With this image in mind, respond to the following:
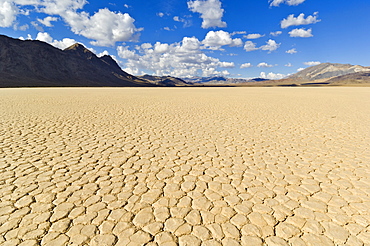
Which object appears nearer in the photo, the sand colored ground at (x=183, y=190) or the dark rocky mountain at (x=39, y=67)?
the sand colored ground at (x=183, y=190)

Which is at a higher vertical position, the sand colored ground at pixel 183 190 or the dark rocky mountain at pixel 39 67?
the dark rocky mountain at pixel 39 67

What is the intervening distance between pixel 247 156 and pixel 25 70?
87980 mm

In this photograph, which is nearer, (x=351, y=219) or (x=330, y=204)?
(x=351, y=219)

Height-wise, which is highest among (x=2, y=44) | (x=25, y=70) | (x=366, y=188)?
(x=2, y=44)

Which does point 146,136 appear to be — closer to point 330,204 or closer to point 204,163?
point 204,163

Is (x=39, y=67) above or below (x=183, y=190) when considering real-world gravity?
above

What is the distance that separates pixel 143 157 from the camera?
4215 millimetres

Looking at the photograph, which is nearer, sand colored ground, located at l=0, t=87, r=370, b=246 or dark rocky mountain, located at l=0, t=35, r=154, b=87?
sand colored ground, located at l=0, t=87, r=370, b=246

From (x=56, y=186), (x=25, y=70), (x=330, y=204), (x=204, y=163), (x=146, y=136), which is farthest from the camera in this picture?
(x=25, y=70)

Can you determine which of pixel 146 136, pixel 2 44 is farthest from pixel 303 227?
pixel 2 44

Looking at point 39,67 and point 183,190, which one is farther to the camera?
point 39,67

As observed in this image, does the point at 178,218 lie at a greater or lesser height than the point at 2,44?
lesser

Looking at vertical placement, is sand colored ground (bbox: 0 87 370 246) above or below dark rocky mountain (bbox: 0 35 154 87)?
below

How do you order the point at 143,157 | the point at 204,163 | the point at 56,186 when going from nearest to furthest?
the point at 56,186 → the point at 204,163 → the point at 143,157
